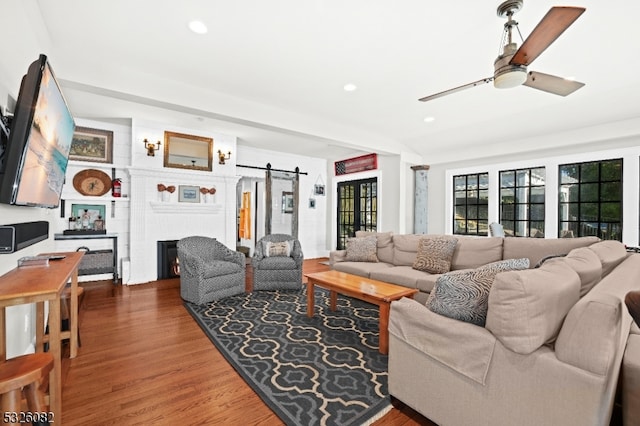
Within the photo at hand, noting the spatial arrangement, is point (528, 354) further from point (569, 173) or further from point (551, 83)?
point (569, 173)

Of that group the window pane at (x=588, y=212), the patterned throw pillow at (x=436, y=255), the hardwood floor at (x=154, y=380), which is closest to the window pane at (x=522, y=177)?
the window pane at (x=588, y=212)

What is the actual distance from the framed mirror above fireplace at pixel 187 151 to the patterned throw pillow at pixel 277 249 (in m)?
2.07

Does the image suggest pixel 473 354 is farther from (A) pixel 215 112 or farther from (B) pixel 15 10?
(A) pixel 215 112

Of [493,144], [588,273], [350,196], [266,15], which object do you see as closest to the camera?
[588,273]

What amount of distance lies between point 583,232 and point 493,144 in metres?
2.00

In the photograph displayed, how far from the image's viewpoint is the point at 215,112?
12.2 ft

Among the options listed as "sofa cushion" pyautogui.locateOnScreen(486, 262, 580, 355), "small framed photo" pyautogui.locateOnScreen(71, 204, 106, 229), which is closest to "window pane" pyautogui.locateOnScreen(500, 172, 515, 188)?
"sofa cushion" pyautogui.locateOnScreen(486, 262, 580, 355)

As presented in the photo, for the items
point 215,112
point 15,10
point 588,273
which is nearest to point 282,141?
point 215,112

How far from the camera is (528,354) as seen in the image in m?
1.33

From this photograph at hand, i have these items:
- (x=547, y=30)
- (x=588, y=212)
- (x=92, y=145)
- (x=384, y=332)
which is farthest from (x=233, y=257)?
(x=588, y=212)

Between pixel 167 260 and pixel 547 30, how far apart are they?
5.65m

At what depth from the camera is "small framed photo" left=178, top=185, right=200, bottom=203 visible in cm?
538

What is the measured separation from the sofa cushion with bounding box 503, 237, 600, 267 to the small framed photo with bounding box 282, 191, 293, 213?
15.5ft

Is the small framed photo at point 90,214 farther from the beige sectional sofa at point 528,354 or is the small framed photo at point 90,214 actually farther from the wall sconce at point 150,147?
the beige sectional sofa at point 528,354
